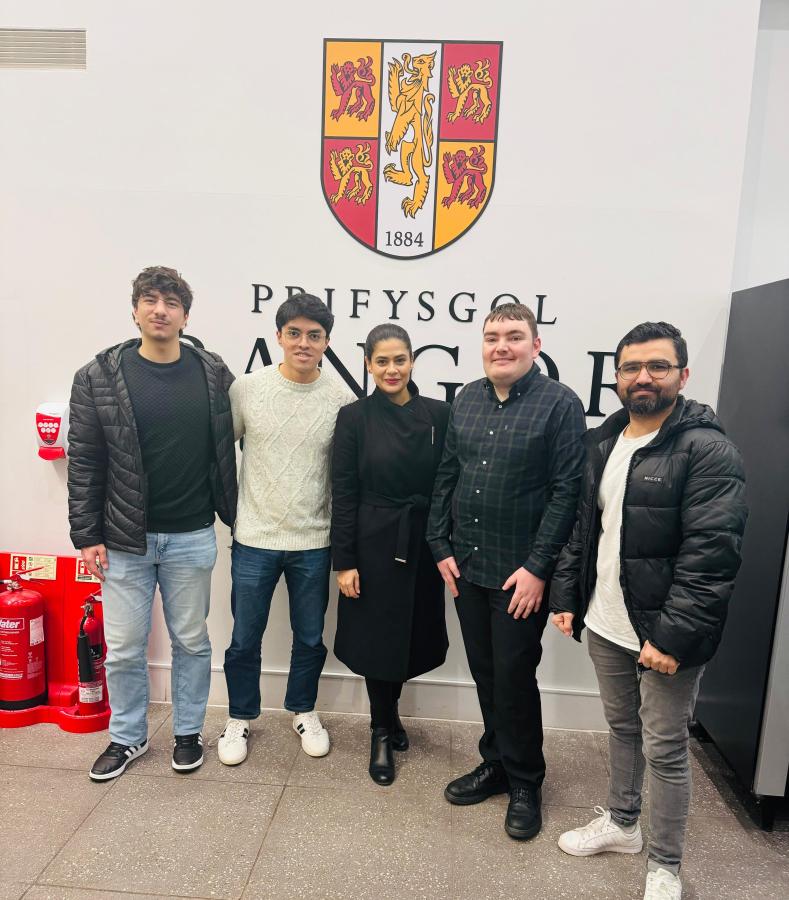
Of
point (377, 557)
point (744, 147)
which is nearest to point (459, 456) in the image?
point (377, 557)

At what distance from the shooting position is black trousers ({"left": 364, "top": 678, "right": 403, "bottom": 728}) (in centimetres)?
250

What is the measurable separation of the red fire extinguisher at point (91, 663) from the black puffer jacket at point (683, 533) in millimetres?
2125

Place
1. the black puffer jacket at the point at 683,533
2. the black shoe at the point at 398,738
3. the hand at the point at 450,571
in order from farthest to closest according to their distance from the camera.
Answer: the black shoe at the point at 398,738 < the hand at the point at 450,571 < the black puffer jacket at the point at 683,533

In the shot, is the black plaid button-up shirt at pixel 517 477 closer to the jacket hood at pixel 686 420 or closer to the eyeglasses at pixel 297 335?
the jacket hood at pixel 686 420

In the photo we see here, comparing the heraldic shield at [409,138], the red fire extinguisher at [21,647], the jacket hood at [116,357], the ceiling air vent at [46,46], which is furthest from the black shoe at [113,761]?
the ceiling air vent at [46,46]

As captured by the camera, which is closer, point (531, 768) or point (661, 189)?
point (531, 768)

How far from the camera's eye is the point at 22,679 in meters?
2.75

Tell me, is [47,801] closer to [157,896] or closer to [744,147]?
[157,896]

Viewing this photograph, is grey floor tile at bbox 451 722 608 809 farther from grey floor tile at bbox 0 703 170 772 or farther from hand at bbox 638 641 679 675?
grey floor tile at bbox 0 703 170 772

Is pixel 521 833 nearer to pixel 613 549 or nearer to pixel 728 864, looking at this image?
pixel 728 864

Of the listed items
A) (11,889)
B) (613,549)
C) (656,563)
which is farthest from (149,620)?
(656,563)

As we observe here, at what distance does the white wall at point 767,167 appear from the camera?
8.78 ft

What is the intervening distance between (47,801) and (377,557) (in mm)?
1436

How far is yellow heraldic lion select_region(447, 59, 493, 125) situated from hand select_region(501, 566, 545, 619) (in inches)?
70.9
